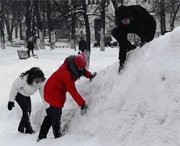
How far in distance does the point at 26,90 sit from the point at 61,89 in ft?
4.59

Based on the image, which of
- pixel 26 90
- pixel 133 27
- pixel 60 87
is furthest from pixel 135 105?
pixel 26 90

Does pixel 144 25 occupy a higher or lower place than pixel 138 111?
higher

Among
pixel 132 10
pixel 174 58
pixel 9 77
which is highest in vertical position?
pixel 132 10

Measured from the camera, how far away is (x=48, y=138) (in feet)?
24.9

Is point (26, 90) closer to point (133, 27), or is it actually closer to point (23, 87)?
point (23, 87)

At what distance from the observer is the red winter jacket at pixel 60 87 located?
23.1 ft

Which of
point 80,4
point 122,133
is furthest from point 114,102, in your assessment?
point 80,4

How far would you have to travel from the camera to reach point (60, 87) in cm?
729

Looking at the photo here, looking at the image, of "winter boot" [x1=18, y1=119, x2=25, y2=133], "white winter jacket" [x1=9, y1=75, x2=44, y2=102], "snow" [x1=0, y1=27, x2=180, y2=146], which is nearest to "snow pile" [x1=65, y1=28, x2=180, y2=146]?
"snow" [x1=0, y1=27, x2=180, y2=146]

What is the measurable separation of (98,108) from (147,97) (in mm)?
1190

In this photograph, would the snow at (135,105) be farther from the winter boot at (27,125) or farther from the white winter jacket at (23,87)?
the white winter jacket at (23,87)

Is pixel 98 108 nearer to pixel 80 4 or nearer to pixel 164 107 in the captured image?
pixel 164 107

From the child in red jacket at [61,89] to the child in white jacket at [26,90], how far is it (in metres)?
0.71

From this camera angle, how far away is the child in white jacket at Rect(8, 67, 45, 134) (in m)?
8.12
